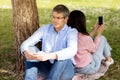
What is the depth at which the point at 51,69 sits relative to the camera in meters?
5.60

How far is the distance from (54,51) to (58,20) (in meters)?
0.50

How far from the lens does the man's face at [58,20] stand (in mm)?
5801

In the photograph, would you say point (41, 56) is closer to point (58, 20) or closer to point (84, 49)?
point (58, 20)

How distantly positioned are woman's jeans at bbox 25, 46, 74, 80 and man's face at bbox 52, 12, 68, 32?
58 cm

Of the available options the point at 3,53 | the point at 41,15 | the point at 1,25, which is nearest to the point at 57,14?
the point at 3,53

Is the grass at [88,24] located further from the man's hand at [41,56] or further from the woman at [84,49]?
the man's hand at [41,56]

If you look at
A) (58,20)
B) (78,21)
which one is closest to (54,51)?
(58,20)

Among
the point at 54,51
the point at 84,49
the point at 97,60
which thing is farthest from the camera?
the point at 97,60

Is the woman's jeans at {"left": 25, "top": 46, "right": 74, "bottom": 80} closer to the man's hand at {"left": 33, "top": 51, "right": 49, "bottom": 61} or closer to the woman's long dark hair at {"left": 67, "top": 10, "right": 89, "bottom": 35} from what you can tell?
the man's hand at {"left": 33, "top": 51, "right": 49, "bottom": 61}

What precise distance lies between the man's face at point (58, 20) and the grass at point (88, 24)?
6.66 feet

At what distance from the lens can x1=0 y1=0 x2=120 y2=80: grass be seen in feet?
26.1

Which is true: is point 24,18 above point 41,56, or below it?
above

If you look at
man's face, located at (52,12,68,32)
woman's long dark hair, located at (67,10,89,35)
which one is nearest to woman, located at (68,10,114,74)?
woman's long dark hair, located at (67,10,89,35)

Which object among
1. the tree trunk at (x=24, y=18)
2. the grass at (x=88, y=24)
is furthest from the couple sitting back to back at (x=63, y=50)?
the grass at (x=88, y=24)
